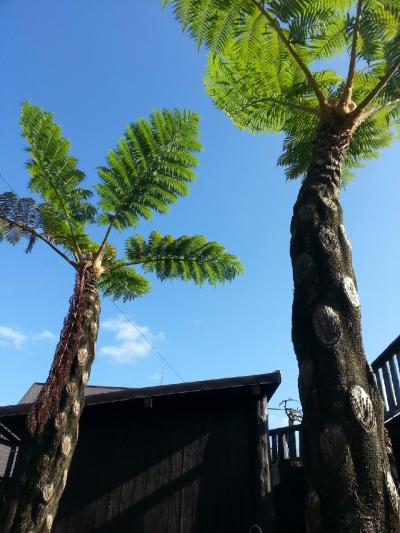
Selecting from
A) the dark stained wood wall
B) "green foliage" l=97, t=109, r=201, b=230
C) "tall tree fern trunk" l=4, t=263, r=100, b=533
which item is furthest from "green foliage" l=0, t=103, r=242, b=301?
the dark stained wood wall

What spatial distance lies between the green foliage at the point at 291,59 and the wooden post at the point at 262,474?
4.03 m

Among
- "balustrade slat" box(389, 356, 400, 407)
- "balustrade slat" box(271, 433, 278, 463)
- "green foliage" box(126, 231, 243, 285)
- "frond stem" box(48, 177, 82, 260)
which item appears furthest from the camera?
"green foliage" box(126, 231, 243, 285)

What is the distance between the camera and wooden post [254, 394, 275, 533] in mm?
6102

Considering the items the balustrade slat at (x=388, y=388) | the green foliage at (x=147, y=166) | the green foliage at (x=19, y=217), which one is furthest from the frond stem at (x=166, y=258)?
the balustrade slat at (x=388, y=388)

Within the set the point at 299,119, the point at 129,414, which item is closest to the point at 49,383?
the point at 129,414

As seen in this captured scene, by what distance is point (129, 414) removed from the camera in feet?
24.6

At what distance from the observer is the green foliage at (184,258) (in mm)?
8992

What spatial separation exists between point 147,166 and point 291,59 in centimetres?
353

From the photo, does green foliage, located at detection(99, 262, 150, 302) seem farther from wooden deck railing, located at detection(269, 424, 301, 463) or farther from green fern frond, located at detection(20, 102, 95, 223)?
wooden deck railing, located at detection(269, 424, 301, 463)

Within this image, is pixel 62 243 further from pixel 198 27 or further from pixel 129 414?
pixel 198 27

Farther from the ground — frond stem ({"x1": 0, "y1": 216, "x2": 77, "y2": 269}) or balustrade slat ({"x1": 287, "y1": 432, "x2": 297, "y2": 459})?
frond stem ({"x1": 0, "y1": 216, "x2": 77, "y2": 269})

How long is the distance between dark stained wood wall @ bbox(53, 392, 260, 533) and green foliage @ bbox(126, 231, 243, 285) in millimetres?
2964

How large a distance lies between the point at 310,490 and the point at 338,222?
79.5 inches

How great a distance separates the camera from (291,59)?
5906mm
